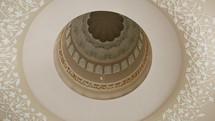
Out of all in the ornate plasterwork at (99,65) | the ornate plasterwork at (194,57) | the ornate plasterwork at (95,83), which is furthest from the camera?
the ornate plasterwork at (99,65)

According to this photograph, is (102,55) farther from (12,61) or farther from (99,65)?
(12,61)

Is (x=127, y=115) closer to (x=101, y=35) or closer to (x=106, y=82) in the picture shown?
(x=106, y=82)

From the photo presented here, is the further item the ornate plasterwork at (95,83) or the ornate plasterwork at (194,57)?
the ornate plasterwork at (95,83)

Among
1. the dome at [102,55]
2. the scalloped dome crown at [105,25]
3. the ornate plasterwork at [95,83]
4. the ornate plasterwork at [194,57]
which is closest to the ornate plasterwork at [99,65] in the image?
the dome at [102,55]

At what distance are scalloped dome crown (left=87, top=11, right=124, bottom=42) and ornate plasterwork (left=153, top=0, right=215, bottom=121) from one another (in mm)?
2242

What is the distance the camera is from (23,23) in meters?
4.01

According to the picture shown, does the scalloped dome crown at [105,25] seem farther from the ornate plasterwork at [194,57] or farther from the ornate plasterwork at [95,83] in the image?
the ornate plasterwork at [194,57]

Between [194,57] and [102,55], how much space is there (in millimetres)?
2210

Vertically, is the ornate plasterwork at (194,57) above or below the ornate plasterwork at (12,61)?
below

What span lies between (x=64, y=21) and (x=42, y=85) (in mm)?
875

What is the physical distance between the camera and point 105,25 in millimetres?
6500

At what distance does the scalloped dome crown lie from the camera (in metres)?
6.30

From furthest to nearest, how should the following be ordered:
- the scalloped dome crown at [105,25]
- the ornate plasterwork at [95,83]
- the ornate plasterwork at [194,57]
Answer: the scalloped dome crown at [105,25]
the ornate plasterwork at [95,83]
the ornate plasterwork at [194,57]

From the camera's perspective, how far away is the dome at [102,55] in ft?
15.9
